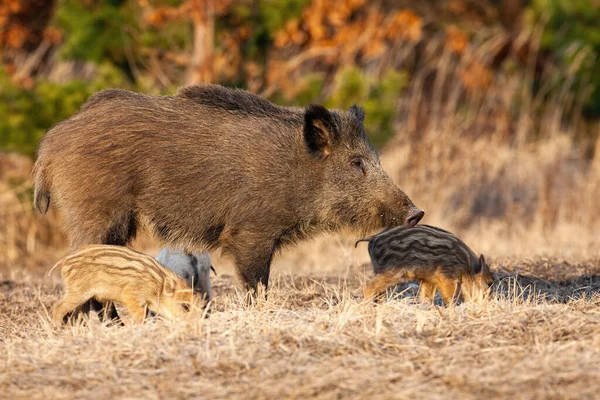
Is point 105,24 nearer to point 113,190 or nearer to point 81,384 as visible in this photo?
point 113,190

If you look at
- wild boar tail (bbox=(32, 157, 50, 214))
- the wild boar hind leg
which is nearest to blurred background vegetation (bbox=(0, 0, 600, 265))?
the wild boar hind leg

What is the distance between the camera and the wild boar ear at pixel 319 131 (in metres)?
6.55

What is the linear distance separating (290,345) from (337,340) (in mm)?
218

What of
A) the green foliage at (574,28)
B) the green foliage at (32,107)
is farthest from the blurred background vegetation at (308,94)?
the green foliage at (574,28)

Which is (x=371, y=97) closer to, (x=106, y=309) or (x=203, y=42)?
(x=203, y=42)

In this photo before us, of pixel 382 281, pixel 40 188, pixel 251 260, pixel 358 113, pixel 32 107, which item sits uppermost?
pixel 358 113

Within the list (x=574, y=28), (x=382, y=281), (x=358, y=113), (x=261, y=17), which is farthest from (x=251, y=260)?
(x=574, y=28)

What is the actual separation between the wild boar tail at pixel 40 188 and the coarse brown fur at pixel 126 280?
0.84 meters

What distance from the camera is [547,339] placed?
455cm

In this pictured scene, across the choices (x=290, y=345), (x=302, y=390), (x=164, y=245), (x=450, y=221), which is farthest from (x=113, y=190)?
(x=450, y=221)

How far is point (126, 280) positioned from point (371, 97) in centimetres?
601

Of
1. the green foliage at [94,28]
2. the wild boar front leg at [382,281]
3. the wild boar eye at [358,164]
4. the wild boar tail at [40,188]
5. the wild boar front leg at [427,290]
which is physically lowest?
the wild boar tail at [40,188]

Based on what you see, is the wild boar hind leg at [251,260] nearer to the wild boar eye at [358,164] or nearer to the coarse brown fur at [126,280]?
the coarse brown fur at [126,280]

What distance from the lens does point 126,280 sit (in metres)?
5.85
